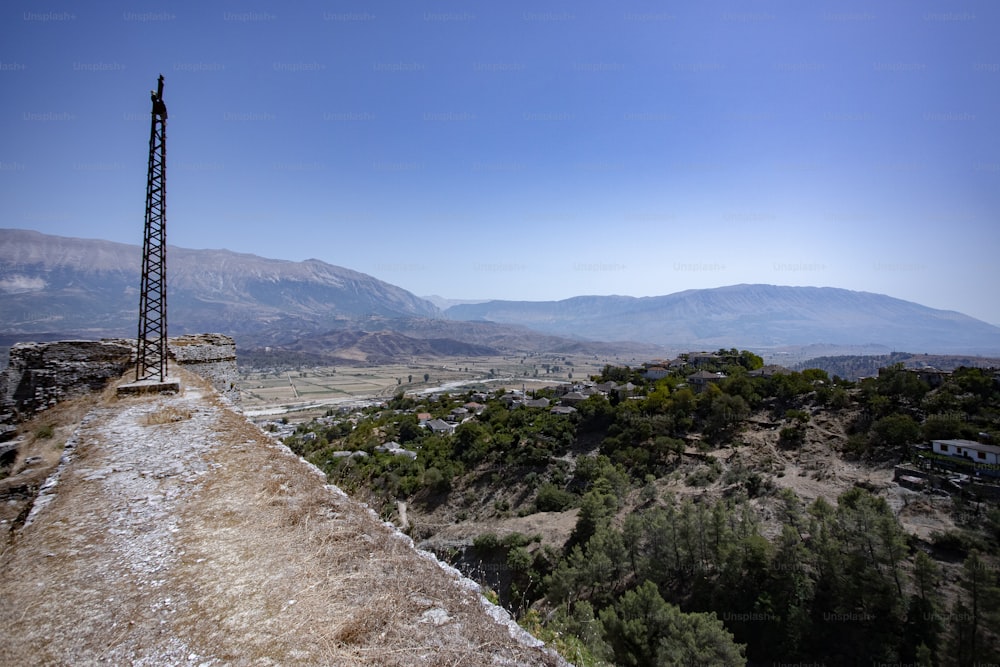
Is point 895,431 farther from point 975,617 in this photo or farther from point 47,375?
point 47,375

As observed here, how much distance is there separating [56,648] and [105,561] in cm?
109

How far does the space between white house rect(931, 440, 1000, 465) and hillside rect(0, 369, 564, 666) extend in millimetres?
28293

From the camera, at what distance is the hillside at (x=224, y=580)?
2.74m

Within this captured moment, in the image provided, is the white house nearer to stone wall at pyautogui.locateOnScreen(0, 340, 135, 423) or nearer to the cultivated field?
stone wall at pyautogui.locateOnScreen(0, 340, 135, 423)

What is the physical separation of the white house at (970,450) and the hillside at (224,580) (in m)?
28.3

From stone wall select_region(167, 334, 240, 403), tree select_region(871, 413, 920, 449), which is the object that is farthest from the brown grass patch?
tree select_region(871, 413, 920, 449)

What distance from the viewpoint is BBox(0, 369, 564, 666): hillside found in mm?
2740

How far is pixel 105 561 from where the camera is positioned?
3.65m

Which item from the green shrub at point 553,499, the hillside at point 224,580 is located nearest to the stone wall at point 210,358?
the hillside at point 224,580

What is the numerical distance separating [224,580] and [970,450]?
30224mm

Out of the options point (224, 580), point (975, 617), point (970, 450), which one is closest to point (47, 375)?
point (224, 580)

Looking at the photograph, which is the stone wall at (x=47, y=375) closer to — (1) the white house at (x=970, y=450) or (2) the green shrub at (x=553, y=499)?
(2) the green shrub at (x=553, y=499)

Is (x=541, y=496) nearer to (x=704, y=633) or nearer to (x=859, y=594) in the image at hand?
(x=704, y=633)

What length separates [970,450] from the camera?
2039 centimetres
